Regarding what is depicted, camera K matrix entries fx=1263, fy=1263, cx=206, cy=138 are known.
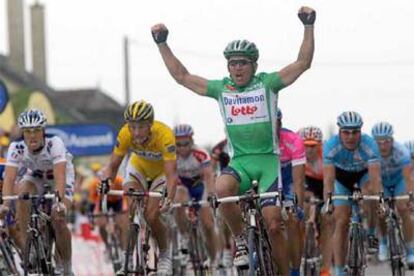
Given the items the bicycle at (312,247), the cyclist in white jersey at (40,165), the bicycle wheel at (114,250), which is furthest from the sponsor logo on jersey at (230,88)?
the bicycle wheel at (114,250)

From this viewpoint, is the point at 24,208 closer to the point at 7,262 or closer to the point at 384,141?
the point at 7,262

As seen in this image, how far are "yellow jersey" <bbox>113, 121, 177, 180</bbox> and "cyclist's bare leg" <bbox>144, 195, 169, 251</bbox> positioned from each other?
497 millimetres

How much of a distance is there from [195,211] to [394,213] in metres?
3.18

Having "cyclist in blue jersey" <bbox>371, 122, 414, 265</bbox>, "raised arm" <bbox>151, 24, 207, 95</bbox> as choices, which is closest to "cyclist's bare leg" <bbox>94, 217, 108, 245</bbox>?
"cyclist in blue jersey" <bbox>371, 122, 414, 265</bbox>

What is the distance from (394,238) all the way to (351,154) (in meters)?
1.17

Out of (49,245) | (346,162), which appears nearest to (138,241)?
(49,245)

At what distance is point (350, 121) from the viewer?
13750 mm

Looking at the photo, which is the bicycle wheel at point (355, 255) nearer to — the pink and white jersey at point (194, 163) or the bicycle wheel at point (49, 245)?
the bicycle wheel at point (49, 245)

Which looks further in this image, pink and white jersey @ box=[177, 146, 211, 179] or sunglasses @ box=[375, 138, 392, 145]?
pink and white jersey @ box=[177, 146, 211, 179]

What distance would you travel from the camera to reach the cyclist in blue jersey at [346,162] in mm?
13766

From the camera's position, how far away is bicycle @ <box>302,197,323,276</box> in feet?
49.6

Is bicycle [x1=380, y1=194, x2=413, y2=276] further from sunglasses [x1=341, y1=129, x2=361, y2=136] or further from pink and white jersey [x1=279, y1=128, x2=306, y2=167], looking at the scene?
pink and white jersey [x1=279, y1=128, x2=306, y2=167]

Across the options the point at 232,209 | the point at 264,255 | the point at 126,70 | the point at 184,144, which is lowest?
the point at 264,255

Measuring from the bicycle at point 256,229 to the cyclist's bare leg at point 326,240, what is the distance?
4.54m
